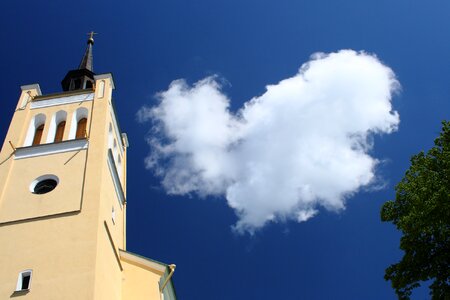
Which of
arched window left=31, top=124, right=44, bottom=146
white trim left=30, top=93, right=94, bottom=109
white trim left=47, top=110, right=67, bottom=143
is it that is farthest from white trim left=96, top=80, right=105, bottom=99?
arched window left=31, top=124, right=44, bottom=146

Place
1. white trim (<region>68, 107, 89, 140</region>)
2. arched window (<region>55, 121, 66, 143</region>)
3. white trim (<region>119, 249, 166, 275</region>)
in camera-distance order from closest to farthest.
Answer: white trim (<region>119, 249, 166, 275</region>) → arched window (<region>55, 121, 66, 143</region>) → white trim (<region>68, 107, 89, 140</region>)

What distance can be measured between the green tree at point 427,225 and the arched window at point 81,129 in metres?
14.0

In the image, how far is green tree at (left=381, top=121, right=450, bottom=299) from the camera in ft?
52.4

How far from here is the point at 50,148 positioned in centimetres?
2217

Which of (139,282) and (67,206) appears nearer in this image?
(67,206)

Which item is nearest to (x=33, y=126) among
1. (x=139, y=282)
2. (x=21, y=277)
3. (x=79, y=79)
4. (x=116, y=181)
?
(x=116, y=181)

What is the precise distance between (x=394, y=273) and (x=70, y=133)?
49.4 ft

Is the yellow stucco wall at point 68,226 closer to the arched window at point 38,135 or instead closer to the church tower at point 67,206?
the church tower at point 67,206

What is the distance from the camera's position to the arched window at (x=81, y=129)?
77.5 ft

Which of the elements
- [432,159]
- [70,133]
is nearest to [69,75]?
[70,133]

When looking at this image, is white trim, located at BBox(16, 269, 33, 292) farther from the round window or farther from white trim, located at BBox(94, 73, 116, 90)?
white trim, located at BBox(94, 73, 116, 90)

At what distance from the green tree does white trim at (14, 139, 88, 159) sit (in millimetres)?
13194

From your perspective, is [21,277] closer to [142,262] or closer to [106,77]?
[142,262]

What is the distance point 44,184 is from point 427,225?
47.1 ft
